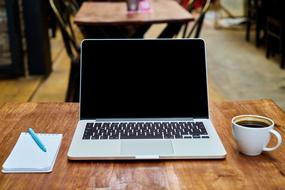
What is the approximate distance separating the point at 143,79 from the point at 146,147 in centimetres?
22

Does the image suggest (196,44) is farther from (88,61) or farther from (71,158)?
(71,158)

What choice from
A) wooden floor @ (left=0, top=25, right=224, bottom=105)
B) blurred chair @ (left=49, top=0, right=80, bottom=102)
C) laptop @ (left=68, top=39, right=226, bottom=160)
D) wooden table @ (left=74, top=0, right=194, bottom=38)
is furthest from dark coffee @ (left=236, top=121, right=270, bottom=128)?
wooden floor @ (left=0, top=25, right=224, bottom=105)

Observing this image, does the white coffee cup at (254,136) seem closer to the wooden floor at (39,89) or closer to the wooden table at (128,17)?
the wooden table at (128,17)

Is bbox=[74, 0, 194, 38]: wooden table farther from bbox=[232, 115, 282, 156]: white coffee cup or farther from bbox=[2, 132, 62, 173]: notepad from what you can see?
bbox=[232, 115, 282, 156]: white coffee cup

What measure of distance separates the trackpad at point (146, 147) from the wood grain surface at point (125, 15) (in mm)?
1767

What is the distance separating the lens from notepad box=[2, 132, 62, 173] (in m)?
0.91

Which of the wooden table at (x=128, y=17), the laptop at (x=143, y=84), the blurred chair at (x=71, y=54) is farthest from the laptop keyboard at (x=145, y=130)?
the blurred chair at (x=71, y=54)

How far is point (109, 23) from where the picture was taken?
8.84ft

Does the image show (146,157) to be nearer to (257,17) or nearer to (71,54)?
(71,54)

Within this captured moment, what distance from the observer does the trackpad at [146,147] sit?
0.96 meters

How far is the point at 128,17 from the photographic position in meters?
2.84

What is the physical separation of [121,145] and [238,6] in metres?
6.99

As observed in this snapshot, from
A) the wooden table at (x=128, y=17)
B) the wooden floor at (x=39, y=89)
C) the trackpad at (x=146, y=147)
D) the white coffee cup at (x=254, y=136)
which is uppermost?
the white coffee cup at (x=254, y=136)

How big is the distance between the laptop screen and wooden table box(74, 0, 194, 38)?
158 centimetres
